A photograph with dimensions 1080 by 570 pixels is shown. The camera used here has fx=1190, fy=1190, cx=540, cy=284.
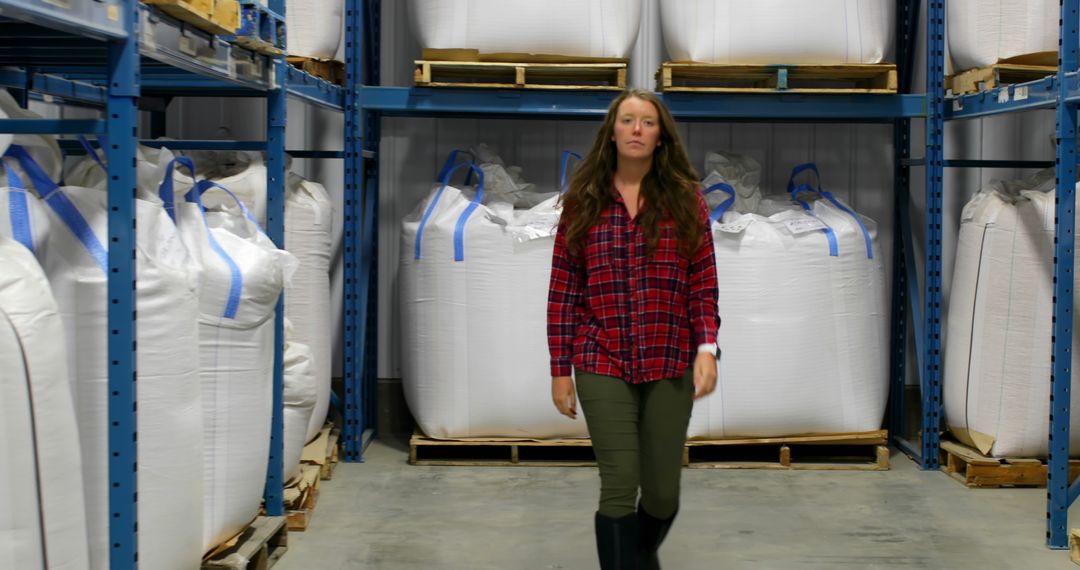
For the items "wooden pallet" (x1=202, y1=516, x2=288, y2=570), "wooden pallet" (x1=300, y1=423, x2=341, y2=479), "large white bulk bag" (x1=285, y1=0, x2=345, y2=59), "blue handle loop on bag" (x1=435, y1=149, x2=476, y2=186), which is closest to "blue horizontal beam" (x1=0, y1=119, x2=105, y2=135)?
"wooden pallet" (x1=202, y1=516, x2=288, y2=570)

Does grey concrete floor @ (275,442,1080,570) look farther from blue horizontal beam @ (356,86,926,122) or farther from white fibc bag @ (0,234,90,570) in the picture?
blue horizontal beam @ (356,86,926,122)

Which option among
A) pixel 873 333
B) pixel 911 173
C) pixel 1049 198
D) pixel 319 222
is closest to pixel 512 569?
pixel 319 222

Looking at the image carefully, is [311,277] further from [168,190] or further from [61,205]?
[61,205]

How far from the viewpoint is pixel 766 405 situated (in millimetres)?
6590

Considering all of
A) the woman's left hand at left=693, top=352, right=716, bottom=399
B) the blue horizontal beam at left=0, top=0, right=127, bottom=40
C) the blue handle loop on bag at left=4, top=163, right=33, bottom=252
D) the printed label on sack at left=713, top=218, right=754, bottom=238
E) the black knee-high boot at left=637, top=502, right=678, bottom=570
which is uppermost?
the blue horizontal beam at left=0, top=0, right=127, bottom=40

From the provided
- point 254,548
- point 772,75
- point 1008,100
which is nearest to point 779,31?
point 772,75

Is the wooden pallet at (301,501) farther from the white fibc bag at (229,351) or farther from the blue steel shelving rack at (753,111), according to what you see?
the blue steel shelving rack at (753,111)

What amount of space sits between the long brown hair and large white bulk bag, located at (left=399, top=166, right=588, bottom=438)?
275 cm

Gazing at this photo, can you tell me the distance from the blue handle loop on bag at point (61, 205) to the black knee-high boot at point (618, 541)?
166cm

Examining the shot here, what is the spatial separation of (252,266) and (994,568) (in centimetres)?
318

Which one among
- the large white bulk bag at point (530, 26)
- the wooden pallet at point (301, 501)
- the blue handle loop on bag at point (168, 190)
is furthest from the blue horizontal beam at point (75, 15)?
the large white bulk bag at point (530, 26)

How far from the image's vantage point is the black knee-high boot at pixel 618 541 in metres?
3.60

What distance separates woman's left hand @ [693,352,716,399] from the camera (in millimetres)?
3588

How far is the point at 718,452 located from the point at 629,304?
3596mm
